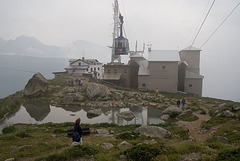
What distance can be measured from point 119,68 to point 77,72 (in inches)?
720

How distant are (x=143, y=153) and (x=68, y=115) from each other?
16.3 m

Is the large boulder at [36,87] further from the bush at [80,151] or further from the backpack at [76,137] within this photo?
the bush at [80,151]

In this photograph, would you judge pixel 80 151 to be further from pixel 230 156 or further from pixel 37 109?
pixel 37 109

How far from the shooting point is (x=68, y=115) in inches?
833

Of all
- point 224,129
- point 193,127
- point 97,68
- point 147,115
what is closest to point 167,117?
point 147,115

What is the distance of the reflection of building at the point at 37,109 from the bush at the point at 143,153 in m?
16.3

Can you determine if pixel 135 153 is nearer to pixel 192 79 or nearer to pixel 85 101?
pixel 85 101

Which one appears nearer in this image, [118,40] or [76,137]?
[76,137]

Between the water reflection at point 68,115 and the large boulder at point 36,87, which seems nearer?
the water reflection at point 68,115

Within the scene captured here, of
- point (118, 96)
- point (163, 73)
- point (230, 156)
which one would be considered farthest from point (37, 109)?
point (163, 73)

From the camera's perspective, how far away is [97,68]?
68125 millimetres

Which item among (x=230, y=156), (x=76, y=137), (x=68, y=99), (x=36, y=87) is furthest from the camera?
(x=36, y=87)

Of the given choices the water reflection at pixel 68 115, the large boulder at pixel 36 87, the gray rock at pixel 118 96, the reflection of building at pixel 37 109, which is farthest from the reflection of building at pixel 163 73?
the reflection of building at pixel 37 109

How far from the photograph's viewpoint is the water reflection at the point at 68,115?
1866cm
